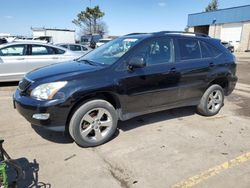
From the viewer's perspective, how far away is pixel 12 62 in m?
7.71

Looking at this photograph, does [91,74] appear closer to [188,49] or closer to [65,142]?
[65,142]

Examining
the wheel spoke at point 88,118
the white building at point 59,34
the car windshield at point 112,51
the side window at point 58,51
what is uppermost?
the white building at point 59,34

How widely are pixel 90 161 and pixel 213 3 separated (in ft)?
242

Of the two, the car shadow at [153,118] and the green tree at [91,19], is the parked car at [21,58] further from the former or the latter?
the green tree at [91,19]

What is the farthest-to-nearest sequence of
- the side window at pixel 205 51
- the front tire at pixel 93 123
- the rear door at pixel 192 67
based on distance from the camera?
1. the side window at pixel 205 51
2. the rear door at pixel 192 67
3. the front tire at pixel 93 123

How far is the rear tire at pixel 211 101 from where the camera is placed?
5164 millimetres

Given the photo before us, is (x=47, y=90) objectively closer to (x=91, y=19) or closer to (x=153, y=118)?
(x=153, y=118)

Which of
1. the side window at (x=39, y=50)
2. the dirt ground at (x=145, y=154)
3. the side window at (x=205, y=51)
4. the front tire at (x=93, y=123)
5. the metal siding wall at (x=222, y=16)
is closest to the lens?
the dirt ground at (x=145, y=154)

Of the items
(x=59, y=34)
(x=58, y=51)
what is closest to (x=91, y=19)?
(x=59, y=34)

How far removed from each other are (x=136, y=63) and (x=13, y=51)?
5615 millimetres

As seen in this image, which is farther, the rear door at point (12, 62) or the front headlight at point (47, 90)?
the rear door at point (12, 62)

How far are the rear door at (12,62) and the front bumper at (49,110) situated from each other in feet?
15.6

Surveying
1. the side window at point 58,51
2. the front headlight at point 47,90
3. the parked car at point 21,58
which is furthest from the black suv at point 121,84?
the side window at point 58,51

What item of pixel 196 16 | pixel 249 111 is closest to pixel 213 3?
pixel 196 16
